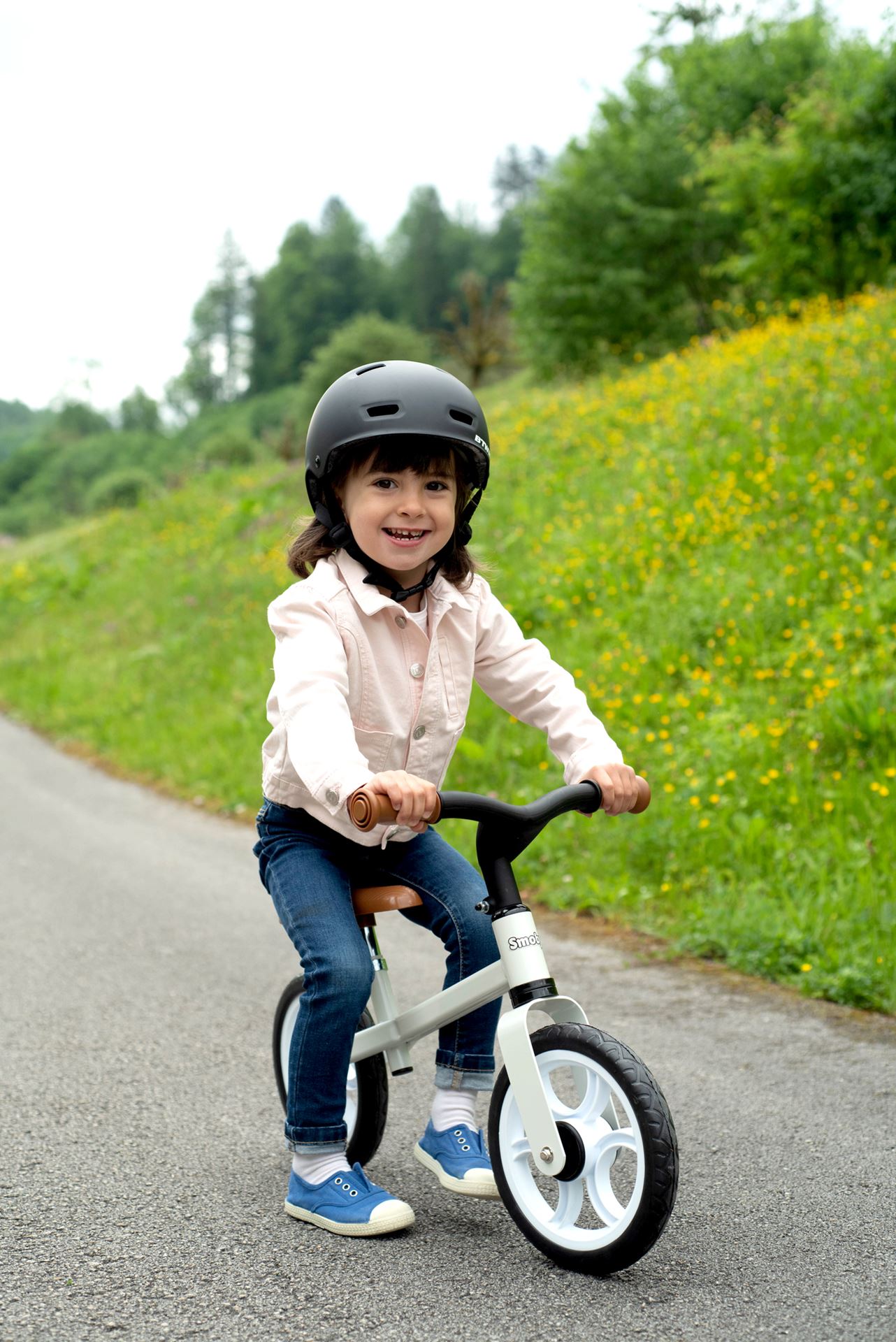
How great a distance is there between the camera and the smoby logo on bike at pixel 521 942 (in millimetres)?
2416

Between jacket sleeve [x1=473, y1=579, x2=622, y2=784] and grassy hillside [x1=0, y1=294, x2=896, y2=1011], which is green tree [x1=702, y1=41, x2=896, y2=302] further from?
jacket sleeve [x1=473, y1=579, x2=622, y2=784]

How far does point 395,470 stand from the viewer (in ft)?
9.03

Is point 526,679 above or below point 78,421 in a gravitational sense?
below

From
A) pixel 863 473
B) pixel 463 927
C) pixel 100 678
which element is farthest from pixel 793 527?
pixel 100 678

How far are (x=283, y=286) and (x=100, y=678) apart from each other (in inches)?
3144

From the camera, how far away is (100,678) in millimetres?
13617

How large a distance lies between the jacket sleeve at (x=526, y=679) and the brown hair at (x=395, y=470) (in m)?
0.11

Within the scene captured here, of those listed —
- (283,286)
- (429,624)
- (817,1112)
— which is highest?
(283,286)

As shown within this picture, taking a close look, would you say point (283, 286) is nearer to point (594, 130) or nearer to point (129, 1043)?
point (594, 130)

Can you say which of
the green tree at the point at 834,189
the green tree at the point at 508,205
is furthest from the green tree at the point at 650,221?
the green tree at the point at 508,205

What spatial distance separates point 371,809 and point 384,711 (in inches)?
22.1

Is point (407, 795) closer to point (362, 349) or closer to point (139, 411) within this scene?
point (362, 349)

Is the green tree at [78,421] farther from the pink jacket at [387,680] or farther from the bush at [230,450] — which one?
the pink jacket at [387,680]

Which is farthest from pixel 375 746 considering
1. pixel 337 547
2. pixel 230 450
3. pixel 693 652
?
pixel 230 450
